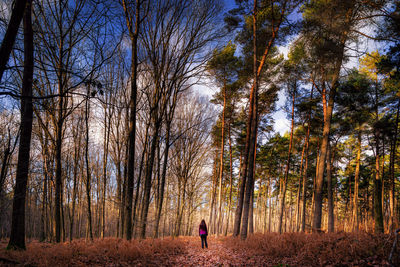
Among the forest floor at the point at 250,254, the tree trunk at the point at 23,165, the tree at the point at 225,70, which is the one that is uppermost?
the tree at the point at 225,70

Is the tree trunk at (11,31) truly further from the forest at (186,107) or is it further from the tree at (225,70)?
the tree at (225,70)

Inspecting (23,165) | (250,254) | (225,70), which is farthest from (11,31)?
(225,70)

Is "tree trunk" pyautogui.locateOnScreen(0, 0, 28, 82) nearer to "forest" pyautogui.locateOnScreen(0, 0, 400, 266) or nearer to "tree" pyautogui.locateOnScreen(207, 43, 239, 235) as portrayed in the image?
"forest" pyautogui.locateOnScreen(0, 0, 400, 266)

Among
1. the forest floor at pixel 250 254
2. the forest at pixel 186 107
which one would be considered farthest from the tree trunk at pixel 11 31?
the forest floor at pixel 250 254

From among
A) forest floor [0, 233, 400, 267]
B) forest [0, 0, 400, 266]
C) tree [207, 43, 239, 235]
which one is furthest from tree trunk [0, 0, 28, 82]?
tree [207, 43, 239, 235]

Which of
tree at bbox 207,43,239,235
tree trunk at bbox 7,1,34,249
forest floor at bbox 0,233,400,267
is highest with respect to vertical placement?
tree at bbox 207,43,239,235

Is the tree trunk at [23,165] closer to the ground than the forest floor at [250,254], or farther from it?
farther from it

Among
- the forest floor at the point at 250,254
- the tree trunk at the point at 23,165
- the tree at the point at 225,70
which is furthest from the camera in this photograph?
the tree at the point at 225,70

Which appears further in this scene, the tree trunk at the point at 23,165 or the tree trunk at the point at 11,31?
the tree trunk at the point at 23,165

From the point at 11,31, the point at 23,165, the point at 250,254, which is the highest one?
the point at 11,31

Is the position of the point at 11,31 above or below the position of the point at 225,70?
below

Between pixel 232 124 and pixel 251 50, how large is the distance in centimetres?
747

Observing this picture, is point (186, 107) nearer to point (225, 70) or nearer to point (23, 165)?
point (225, 70)

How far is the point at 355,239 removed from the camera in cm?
532
